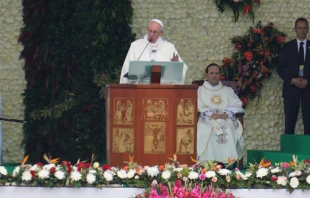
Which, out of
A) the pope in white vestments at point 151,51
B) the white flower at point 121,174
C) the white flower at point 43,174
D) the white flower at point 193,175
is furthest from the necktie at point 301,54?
the white flower at point 43,174

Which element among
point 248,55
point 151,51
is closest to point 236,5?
point 248,55

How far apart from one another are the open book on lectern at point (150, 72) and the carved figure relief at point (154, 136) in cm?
45

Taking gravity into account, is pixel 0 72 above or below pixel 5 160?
above

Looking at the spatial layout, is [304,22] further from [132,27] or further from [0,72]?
[0,72]

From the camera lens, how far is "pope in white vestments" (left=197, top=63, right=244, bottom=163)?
11898 mm

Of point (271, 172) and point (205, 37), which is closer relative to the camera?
point (271, 172)

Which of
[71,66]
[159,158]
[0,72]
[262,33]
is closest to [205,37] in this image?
[262,33]

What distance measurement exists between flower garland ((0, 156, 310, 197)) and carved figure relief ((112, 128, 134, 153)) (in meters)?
0.33

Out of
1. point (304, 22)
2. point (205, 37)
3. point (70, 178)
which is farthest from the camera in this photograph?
point (205, 37)

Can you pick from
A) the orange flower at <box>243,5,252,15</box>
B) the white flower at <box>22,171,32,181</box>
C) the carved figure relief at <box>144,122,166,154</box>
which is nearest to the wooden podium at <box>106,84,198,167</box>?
the carved figure relief at <box>144,122,166,154</box>

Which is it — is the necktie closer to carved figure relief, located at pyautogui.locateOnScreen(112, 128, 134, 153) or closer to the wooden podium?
the wooden podium

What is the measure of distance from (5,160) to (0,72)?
3.41ft

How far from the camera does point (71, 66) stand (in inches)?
521

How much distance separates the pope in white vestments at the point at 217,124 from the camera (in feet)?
39.0
